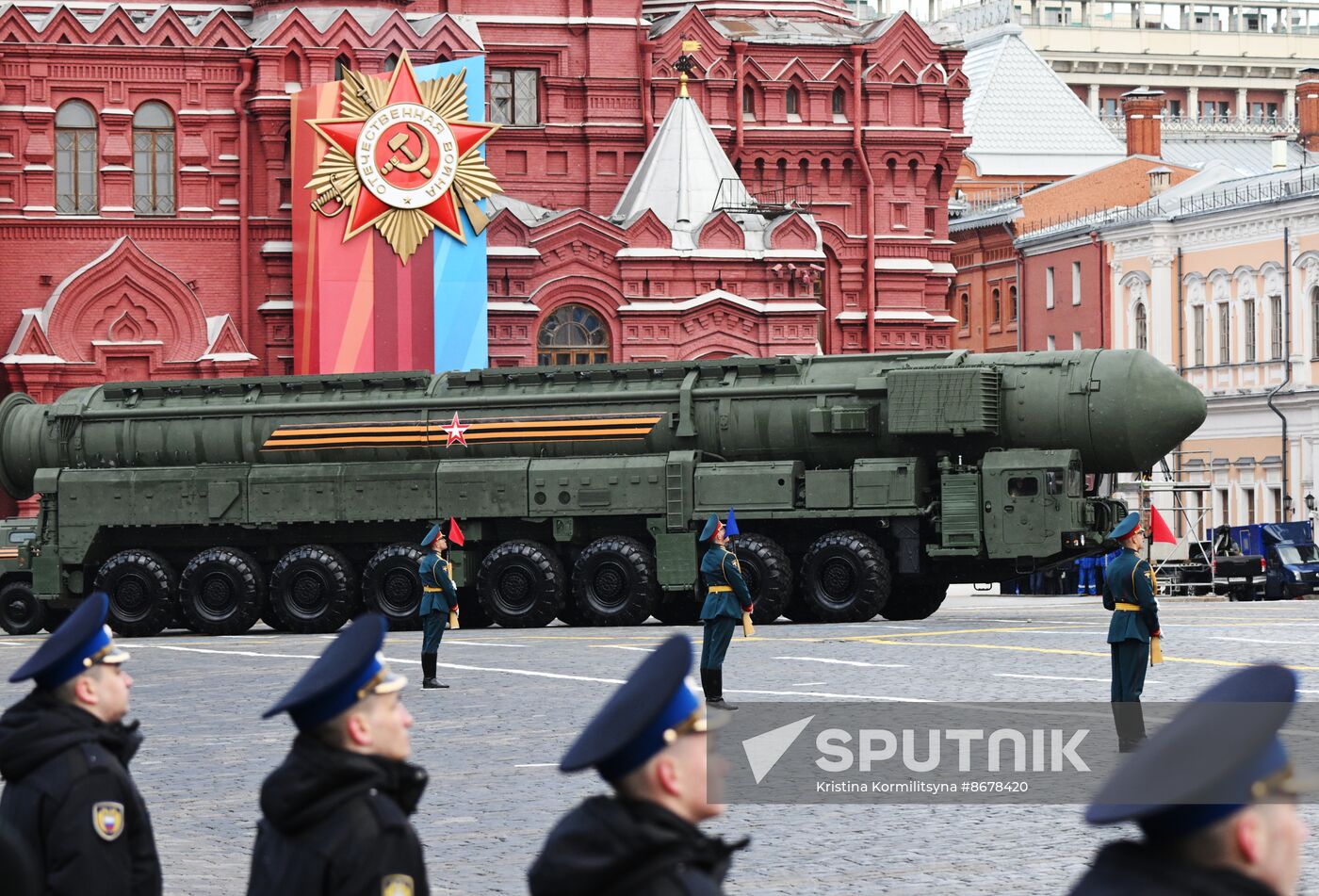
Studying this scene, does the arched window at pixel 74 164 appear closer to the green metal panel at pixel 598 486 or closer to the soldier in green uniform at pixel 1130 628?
the green metal panel at pixel 598 486

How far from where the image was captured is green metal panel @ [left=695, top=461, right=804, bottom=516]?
36.2m

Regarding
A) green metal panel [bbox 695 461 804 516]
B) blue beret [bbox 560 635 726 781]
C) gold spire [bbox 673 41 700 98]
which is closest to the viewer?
blue beret [bbox 560 635 726 781]

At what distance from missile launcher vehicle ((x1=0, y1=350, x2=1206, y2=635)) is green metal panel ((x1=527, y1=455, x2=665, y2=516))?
0.03 metres

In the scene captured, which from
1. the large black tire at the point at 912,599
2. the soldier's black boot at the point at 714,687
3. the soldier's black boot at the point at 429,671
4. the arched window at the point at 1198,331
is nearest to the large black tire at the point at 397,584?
the large black tire at the point at 912,599

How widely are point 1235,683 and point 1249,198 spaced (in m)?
67.3

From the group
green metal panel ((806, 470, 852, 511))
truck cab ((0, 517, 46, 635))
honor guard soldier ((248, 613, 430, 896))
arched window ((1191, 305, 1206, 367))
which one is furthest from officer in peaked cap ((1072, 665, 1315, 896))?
arched window ((1191, 305, 1206, 367))

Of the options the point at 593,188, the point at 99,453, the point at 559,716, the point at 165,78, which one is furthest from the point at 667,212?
the point at 559,716

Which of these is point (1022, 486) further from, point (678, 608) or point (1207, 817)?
point (1207, 817)

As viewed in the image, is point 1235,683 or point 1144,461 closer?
point 1235,683

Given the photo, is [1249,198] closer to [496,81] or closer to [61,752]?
[496,81]

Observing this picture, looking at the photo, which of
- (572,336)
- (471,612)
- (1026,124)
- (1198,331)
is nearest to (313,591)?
(471,612)

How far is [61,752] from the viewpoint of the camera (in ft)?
23.0

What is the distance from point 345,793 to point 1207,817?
2235 mm

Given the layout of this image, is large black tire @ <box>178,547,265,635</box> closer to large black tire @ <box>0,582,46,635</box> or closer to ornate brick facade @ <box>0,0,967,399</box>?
large black tire @ <box>0,582,46,635</box>
